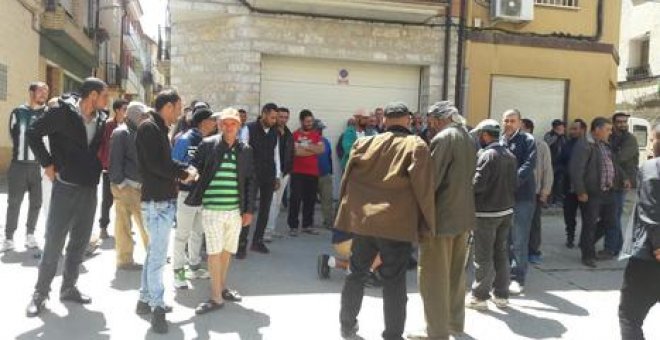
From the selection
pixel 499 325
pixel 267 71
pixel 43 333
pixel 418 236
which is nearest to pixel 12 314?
pixel 43 333

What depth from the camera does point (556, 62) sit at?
Result: 42.0ft

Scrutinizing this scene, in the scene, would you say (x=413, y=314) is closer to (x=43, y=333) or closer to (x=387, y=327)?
(x=387, y=327)

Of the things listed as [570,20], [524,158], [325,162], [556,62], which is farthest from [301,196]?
[570,20]

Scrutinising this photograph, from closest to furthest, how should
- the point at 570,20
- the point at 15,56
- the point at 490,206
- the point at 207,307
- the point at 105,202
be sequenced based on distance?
the point at 207,307, the point at 490,206, the point at 105,202, the point at 570,20, the point at 15,56

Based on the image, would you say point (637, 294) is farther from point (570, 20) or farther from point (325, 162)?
point (570, 20)

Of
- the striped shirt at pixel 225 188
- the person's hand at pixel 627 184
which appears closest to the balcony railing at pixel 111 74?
the person's hand at pixel 627 184

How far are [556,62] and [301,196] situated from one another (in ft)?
22.0

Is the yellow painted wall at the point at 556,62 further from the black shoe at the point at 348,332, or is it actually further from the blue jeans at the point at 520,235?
the black shoe at the point at 348,332

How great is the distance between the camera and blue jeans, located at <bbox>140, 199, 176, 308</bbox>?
193 inches

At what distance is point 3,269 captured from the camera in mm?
6418

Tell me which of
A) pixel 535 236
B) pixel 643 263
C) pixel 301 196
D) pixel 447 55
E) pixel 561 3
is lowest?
pixel 535 236

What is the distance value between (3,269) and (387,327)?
414 centimetres

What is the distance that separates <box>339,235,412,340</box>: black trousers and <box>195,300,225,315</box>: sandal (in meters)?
1.29

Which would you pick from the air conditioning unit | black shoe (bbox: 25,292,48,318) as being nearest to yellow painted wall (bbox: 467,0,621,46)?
the air conditioning unit
